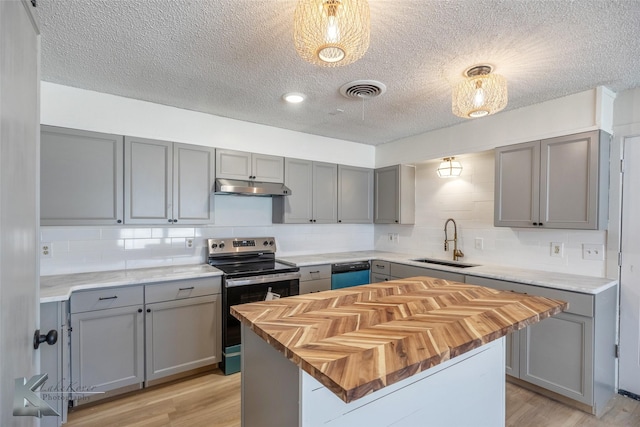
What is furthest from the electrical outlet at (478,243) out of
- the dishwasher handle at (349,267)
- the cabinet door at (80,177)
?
the cabinet door at (80,177)

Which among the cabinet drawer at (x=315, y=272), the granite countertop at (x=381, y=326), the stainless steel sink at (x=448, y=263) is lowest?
the cabinet drawer at (x=315, y=272)

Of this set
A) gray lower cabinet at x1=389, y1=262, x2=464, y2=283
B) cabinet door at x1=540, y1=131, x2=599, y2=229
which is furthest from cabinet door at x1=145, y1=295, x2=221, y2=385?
cabinet door at x1=540, y1=131, x2=599, y2=229

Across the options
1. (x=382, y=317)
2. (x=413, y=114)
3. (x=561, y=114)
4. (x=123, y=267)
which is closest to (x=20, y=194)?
(x=382, y=317)

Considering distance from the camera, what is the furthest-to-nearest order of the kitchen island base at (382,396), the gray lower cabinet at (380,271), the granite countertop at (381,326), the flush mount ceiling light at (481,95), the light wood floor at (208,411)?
1. the gray lower cabinet at (380,271)
2. the light wood floor at (208,411)
3. the flush mount ceiling light at (481,95)
4. the kitchen island base at (382,396)
5. the granite countertop at (381,326)

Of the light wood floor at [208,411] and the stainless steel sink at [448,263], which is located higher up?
the stainless steel sink at [448,263]

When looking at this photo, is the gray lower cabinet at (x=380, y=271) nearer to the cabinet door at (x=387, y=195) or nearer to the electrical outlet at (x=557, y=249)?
the cabinet door at (x=387, y=195)

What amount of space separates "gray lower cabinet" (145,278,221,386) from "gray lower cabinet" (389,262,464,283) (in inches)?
75.8

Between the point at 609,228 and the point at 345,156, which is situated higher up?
the point at 345,156

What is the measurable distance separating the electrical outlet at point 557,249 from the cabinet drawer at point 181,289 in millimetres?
3020

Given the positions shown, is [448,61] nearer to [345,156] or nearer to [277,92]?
[277,92]

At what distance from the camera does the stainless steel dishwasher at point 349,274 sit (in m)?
3.48

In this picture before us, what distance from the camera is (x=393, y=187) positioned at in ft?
13.2

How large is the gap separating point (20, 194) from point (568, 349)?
3239 millimetres

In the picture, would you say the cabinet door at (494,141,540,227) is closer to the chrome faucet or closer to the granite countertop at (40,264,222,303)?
the chrome faucet
